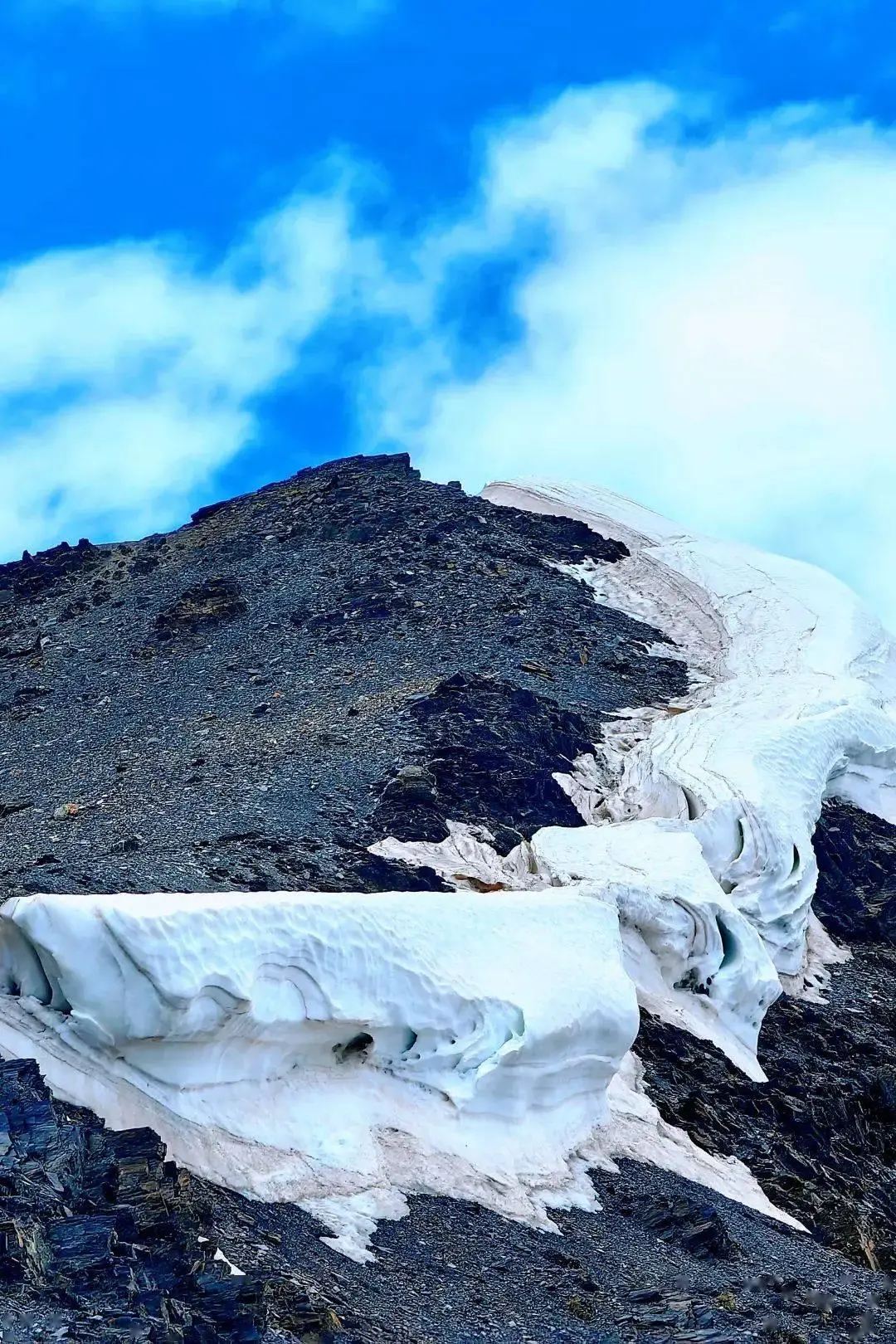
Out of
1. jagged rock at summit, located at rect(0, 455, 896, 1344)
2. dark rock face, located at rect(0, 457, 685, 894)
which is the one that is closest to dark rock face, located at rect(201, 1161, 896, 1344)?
jagged rock at summit, located at rect(0, 455, 896, 1344)

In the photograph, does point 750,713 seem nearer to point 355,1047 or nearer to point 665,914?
point 665,914

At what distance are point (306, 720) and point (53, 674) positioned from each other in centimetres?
587

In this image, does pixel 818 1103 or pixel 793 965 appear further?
pixel 793 965

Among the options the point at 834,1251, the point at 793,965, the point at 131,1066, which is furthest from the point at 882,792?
the point at 131,1066

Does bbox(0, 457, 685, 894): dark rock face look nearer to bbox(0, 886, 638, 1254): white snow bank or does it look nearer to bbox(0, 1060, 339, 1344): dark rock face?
bbox(0, 886, 638, 1254): white snow bank

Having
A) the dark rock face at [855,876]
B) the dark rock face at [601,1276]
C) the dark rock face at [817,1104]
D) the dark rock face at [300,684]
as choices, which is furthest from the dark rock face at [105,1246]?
the dark rock face at [855,876]

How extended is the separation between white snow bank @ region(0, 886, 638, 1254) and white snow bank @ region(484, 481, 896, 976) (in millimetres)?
6344

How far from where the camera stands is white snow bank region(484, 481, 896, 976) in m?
22.2

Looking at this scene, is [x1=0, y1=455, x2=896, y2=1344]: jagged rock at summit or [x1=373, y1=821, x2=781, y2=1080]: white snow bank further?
[x1=373, y1=821, x2=781, y2=1080]: white snow bank

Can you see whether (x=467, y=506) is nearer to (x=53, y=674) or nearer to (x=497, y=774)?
(x=53, y=674)

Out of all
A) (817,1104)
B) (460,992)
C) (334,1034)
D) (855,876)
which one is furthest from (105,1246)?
(855,876)

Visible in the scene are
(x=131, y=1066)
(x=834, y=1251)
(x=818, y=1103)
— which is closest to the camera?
(x=131, y=1066)

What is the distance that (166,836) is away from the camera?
1856cm

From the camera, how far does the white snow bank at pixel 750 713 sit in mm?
22234
